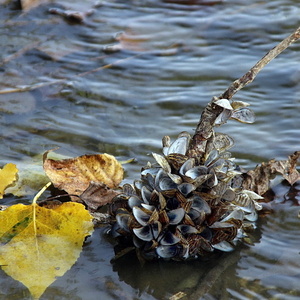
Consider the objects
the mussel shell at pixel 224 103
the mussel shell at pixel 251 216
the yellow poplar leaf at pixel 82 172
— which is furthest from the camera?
the yellow poplar leaf at pixel 82 172

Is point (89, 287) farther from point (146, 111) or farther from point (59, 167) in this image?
point (146, 111)

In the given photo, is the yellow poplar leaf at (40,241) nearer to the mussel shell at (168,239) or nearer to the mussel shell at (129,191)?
the mussel shell at (129,191)

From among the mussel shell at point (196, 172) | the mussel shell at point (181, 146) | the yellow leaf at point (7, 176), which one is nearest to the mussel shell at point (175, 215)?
the mussel shell at point (196, 172)

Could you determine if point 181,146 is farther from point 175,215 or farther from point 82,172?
point 82,172

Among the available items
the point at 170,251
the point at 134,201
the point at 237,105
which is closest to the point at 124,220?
the point at 134,201

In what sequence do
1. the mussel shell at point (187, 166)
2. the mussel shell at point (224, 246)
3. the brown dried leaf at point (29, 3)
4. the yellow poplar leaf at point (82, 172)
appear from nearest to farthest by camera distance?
1. the mussel shell at point (187, 166)
2. the mussel shell at point (224, 246)
3. the yellow poplar leaf at point (82, 172)
4. the brown dried leaf at point (29, 3)

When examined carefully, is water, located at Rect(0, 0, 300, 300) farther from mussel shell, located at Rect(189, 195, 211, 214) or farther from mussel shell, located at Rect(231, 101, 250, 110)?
mussel shell, located at Rect(231, 101, 250, 110)
